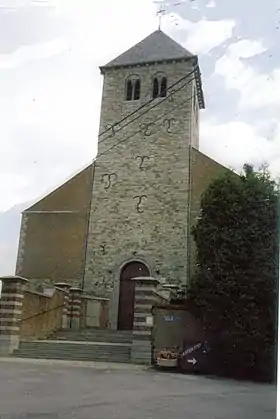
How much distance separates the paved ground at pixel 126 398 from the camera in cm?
148

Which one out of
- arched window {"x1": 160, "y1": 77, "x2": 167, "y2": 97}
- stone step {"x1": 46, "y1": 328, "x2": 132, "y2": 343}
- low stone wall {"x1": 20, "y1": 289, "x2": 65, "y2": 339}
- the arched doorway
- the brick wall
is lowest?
stone step {"x1": 46, "y1": 328, "x2": 132, "y2": 343}

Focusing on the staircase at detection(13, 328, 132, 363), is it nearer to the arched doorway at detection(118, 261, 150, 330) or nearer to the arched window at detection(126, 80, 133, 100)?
the arched doorway at detection(118, 261, 150, 330)

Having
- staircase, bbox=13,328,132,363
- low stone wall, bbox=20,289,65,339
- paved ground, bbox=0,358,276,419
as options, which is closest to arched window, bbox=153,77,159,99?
low stone wall, bbox=20,289,65,339

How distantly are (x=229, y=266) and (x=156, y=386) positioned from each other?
1157 millimetres

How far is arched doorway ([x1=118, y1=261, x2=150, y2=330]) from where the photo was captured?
5950mm

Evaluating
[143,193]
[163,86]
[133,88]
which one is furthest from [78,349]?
[133,88]

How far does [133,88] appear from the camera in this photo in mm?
7211

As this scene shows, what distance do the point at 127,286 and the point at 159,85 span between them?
9.15ft

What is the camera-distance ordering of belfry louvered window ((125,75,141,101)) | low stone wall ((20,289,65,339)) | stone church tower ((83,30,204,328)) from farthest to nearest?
1. belfry louvered window ((125,75,141,101))
2. stone church tower ((83,30,204,328))
3. low stone wall ((20,289,65,339))

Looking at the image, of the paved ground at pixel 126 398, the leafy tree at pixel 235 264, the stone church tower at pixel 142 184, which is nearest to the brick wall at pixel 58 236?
the stone church tower at pixel 142 184

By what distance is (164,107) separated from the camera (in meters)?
6.73

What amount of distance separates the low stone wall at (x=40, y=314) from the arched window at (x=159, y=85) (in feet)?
10.3

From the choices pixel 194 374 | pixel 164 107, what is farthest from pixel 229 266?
pixel 164 107

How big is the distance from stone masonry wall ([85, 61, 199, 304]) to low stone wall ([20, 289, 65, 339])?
1.14 meters
